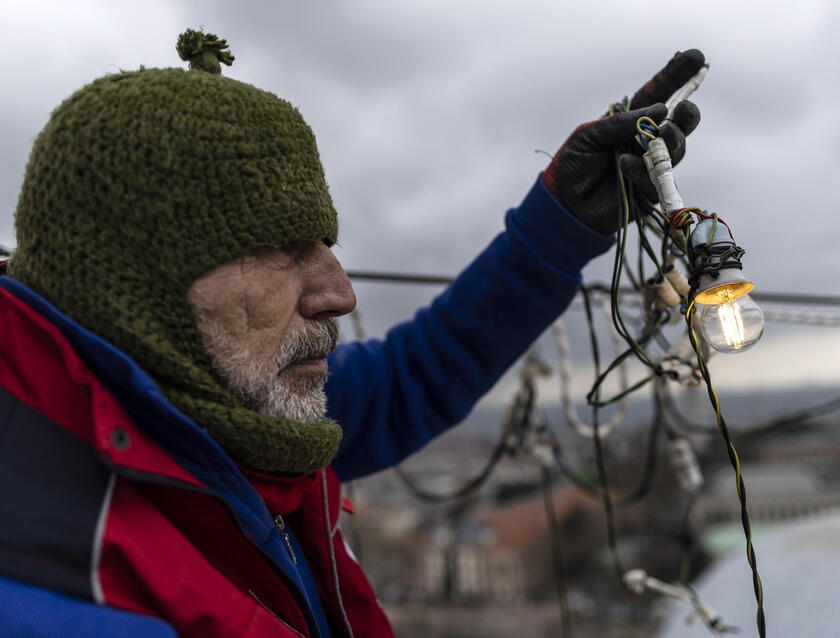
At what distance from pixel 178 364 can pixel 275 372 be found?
122mm

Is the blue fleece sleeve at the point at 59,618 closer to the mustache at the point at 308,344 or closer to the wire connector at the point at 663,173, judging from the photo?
the mustache at the point at 308,344

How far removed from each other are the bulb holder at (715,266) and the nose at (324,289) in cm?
43

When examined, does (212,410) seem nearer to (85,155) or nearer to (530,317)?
(85,155)

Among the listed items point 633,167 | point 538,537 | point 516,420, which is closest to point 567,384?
point 516,420

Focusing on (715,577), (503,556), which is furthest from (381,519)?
(715,577)

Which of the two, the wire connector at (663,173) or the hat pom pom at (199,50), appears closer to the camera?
the wire connector at (663,173)

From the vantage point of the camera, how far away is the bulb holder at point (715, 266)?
2.22 feet

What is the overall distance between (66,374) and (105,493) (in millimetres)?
129

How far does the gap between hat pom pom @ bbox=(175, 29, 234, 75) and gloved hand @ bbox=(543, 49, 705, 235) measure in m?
0.54

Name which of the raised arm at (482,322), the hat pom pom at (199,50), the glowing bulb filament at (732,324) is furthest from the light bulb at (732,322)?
the hat pom pom at (199,50)

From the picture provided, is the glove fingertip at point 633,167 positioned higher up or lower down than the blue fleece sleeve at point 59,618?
higher up

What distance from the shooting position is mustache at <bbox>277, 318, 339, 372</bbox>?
84cm

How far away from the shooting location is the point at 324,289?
878mm

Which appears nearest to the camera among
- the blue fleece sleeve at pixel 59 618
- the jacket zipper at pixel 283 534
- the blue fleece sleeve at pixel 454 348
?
the blue fleece sleeve at pixel 59 618
